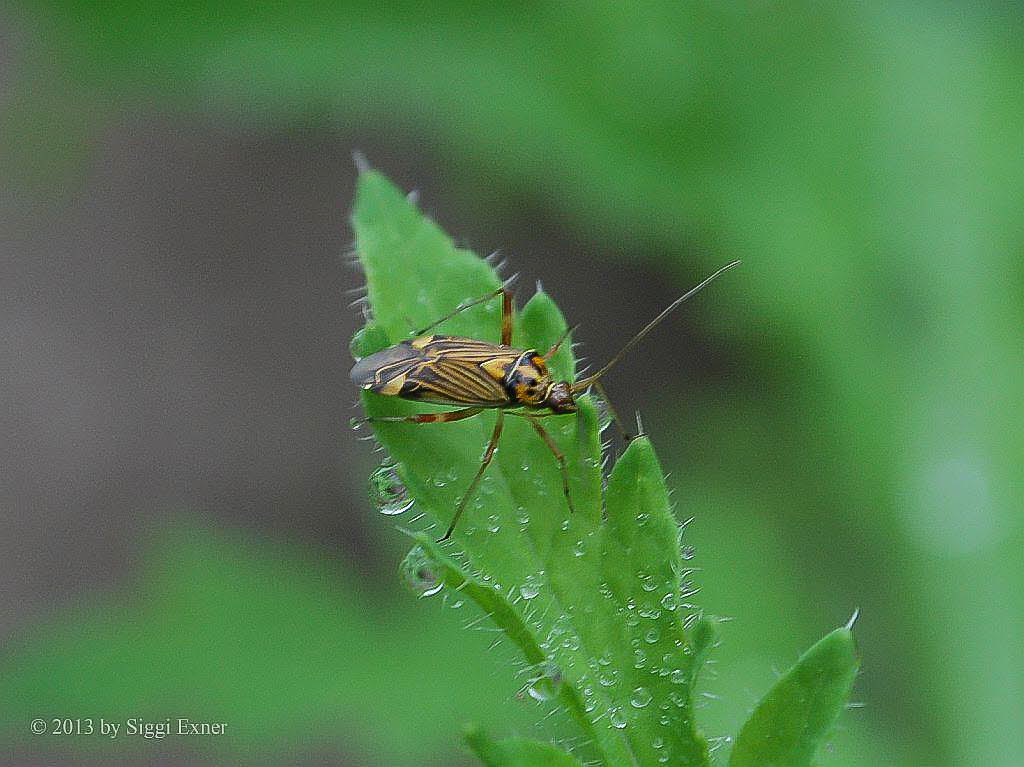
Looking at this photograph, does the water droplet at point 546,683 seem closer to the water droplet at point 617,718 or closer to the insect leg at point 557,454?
the water droplet at point 617,718

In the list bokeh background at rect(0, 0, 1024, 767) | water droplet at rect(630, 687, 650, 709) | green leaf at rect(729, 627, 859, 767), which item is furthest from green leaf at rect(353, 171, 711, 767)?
bokeh background at rect(0, 0, 1024, 767)

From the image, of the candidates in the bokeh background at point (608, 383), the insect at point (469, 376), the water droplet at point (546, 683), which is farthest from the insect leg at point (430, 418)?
the bokeh background at point (608, 383)

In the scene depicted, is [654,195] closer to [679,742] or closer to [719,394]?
[719,394]

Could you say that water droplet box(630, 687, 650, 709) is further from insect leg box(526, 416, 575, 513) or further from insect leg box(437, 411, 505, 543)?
insect leg box(437, 411, 505, 543)

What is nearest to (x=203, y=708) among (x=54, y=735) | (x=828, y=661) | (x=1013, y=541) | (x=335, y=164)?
(x=54, y=735)

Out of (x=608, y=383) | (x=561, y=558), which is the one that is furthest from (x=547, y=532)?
(x=608, y=383)

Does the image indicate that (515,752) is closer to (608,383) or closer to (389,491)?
(389,491)

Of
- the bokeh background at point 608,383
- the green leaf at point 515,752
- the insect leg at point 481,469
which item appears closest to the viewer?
the green leaf at point 515,752
